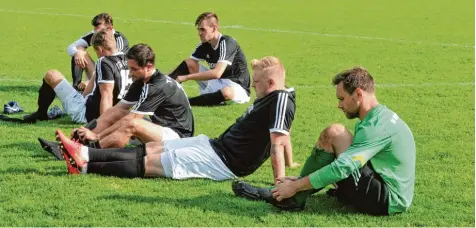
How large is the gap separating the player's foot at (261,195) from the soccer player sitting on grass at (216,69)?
18.9 feet

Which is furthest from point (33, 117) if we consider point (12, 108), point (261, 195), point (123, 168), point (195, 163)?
point (261, 195)

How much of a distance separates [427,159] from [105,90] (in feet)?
14.7

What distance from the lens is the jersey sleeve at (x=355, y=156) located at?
7023mm

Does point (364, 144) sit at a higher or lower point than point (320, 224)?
higher

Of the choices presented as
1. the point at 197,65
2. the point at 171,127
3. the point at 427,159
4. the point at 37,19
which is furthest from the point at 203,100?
the point at 37,19

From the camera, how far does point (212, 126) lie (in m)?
12.3

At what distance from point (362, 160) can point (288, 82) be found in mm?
9140

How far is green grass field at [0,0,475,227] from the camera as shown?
7.78 m

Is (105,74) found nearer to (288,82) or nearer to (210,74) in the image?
(210,74)

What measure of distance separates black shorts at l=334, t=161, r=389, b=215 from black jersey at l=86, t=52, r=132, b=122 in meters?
5.08

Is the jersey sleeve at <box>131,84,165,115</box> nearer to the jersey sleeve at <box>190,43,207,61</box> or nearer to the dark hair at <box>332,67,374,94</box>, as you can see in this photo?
the dark hair at <box>332,67,374,94</box>

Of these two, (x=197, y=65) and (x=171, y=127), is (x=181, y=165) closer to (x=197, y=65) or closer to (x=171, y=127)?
(x=171, y=127)

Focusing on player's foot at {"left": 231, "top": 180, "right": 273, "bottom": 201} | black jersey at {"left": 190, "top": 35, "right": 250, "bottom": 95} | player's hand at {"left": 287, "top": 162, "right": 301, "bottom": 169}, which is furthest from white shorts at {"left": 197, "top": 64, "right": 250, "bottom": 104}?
player's foot at {"left": 231, "top": 180, "right": 273, "bottom": 201}

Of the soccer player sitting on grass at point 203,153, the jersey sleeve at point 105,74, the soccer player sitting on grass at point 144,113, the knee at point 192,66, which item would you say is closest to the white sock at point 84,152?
the soccer player sitting on grass at point 203,153
